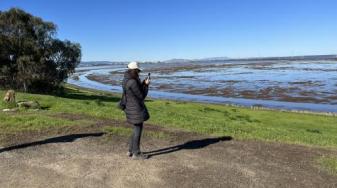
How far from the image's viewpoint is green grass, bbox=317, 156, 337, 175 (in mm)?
8828

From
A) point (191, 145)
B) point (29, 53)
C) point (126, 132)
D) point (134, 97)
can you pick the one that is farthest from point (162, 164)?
point (29, 53)

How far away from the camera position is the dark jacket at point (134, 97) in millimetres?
8734

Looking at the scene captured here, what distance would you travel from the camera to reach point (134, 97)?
8867 mm

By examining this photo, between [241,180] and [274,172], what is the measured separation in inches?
38.7

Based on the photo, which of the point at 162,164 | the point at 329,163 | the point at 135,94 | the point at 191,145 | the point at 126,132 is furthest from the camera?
the point at 126,132

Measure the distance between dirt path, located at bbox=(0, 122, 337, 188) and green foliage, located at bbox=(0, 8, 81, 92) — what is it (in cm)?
2629

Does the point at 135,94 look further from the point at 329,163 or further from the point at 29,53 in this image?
the point at 29,53

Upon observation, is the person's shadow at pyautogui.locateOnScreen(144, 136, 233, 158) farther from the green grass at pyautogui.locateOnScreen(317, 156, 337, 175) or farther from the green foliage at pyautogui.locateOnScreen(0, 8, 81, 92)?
the green foliage at pyautogui.locateOnScreen(0, 8, 81, 92)

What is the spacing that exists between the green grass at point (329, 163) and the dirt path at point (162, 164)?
0.20 meters

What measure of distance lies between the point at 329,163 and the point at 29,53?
3245 centimetres

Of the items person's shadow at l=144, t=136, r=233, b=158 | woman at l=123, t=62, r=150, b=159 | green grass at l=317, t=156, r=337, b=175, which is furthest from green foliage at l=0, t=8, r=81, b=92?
green grass at l=317, t=156, r=337, b=175

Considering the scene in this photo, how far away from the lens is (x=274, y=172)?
856 cm

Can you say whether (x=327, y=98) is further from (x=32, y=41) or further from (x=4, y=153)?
(x=4, y=153)

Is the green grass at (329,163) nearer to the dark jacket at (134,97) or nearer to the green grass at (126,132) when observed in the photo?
the dark jacket at (134,97)
